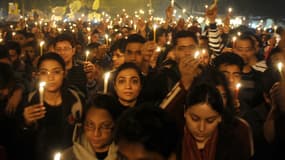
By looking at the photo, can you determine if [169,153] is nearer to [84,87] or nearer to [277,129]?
[277,129]

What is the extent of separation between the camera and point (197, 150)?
124 inches

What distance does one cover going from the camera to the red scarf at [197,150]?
3.14 metres

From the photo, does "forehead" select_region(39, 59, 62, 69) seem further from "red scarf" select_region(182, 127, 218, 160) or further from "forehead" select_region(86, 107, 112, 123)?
"red scarf" select_region(182, 127, 218, 160)

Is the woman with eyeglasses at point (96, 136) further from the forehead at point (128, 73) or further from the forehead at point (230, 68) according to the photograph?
the forehead at point (230, 68)

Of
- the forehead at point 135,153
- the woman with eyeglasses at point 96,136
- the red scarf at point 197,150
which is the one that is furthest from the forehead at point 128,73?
the forehead at point 135,153

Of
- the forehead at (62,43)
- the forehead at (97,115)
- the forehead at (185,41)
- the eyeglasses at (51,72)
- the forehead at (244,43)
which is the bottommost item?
the forehead at (97,115)

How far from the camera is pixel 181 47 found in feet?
19.2

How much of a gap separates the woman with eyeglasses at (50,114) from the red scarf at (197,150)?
1.24 meters

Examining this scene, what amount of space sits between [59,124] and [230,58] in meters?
2.14

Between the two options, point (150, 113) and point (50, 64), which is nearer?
point (150, 113)

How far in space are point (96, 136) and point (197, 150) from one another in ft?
2.55

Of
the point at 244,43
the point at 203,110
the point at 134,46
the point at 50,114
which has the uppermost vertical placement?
the point at 134,46

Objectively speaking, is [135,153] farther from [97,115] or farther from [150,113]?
[97,115]

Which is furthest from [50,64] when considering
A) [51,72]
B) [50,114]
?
[50,114]
